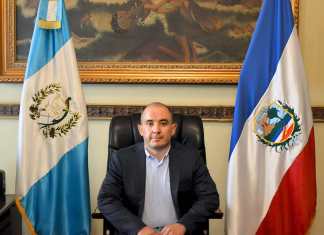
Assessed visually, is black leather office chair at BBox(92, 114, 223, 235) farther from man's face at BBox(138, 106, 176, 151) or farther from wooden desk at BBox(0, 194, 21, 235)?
wooden desk at BBox(0, 194, 21, 235)

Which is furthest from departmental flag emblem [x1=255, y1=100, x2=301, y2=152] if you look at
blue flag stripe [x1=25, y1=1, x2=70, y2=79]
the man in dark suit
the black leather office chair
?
blue flag stripe [x1=25, y1=1, x2=70, y2=79]

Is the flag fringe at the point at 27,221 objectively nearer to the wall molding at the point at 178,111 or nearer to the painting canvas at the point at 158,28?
the wall molding at the point at 178,111

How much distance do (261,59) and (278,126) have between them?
16.3 inches

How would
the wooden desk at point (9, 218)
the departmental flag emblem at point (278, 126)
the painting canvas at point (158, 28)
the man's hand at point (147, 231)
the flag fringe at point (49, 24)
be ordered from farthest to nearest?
the painting canvas at point (158, 28) < the flag fringe at point (49, 24) < the departmental flag emblem at point (278, 126) < the wooden desk at point (9, 218) < the man's hand at point (147, 231)

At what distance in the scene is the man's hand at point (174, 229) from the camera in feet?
6.94

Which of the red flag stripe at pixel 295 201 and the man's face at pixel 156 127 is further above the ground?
the man's face at pixel 156 127

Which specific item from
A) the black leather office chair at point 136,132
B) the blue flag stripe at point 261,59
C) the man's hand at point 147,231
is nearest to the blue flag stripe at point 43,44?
the black leather office chair at point 136,132

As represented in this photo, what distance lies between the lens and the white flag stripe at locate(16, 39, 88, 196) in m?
2.71

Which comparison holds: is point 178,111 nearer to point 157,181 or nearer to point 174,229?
point 157,181

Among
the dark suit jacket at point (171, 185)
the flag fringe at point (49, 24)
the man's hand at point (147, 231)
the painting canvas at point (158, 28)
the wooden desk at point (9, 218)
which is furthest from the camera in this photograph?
the painting canvas at point (158, 28)

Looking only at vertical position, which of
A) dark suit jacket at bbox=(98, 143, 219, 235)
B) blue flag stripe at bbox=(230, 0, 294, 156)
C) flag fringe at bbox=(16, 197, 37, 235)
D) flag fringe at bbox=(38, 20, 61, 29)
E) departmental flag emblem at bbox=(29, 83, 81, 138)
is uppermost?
flag fringe at bbox=(38, 20, 61, 29)

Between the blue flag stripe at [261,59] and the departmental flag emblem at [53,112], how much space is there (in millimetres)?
1008

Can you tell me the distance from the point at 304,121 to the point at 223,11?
97cm

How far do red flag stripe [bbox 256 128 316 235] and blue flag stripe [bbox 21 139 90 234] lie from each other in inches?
43.6
